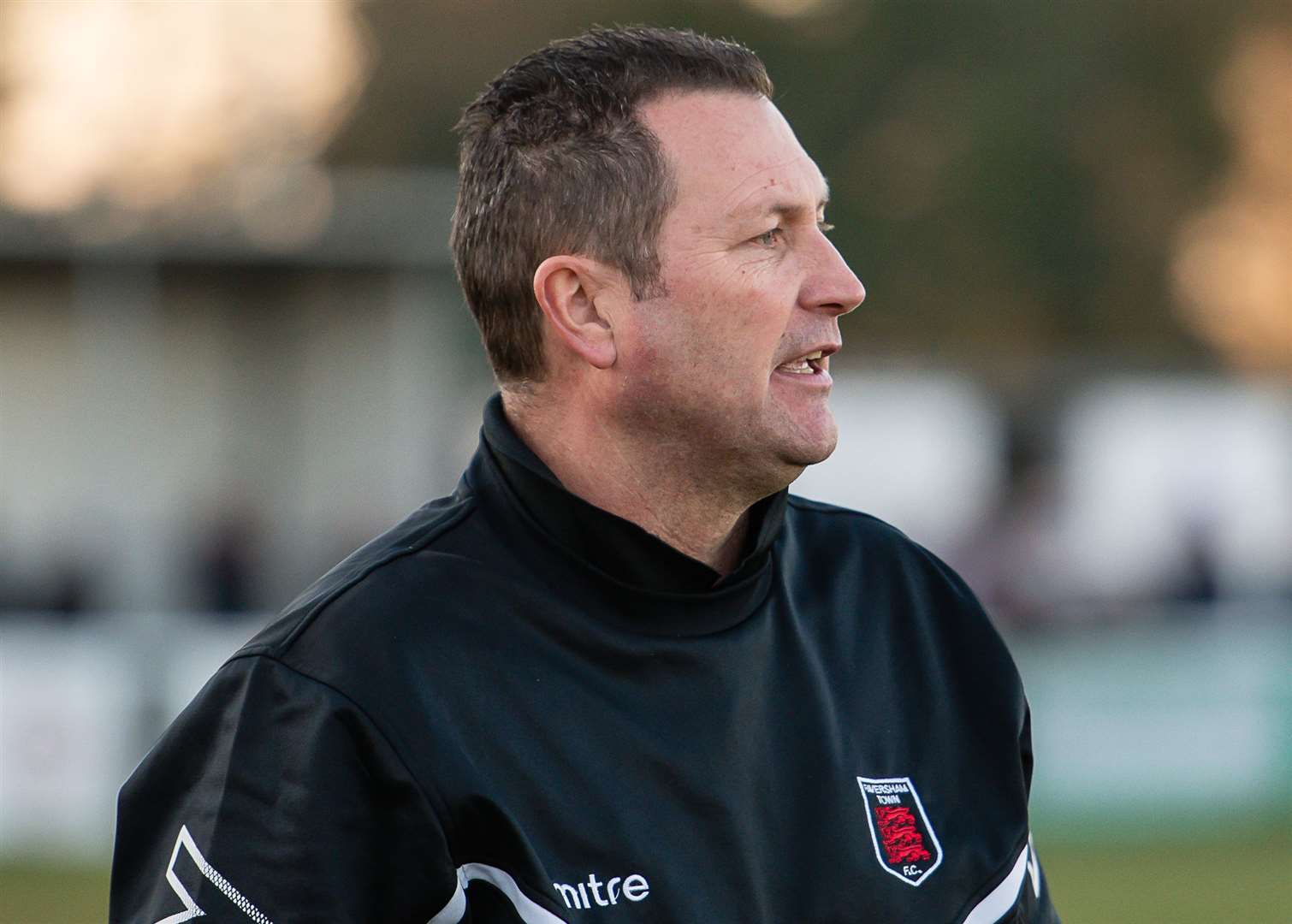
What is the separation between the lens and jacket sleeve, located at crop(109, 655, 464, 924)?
2.36 m

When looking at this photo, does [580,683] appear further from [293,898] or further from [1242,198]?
[1242,198]

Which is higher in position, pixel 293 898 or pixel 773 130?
pixel 773 130

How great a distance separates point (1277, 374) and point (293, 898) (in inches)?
1319

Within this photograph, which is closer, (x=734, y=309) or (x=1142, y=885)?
(x=734, y=309)

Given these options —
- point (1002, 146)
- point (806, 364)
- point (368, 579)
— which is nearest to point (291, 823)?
point (368, 579)

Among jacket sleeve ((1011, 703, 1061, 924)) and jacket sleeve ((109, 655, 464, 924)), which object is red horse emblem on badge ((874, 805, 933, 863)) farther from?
jacket sleeve ((109, 655, 464, 924))

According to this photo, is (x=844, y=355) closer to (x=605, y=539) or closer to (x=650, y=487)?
(x=650, y=487)

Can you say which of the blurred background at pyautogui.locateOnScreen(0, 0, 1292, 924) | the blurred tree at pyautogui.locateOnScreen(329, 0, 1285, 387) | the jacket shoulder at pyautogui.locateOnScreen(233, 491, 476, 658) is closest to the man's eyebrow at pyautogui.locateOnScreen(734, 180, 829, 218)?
the jacket shoulder at pyautogui.locateOnScreen(233, 491, 476, 658)

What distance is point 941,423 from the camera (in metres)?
25.1

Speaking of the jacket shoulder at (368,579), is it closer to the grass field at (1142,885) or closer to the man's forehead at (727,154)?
the man's forehead at (727,154)

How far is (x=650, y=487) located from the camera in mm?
2840

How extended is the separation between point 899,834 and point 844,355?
26720 millimetres

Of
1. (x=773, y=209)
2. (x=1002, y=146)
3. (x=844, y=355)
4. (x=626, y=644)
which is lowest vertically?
(x=844, y=355)

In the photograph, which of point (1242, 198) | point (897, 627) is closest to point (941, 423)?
point (1242, 198)
